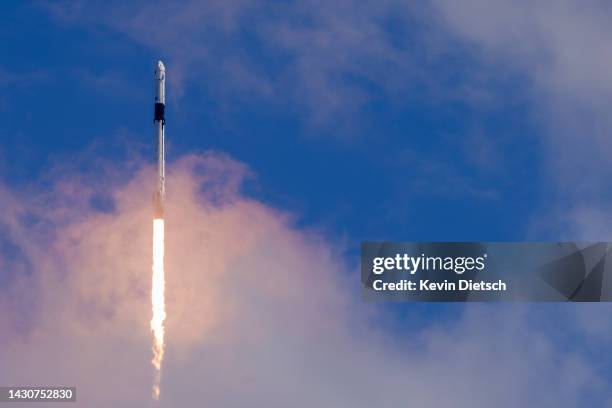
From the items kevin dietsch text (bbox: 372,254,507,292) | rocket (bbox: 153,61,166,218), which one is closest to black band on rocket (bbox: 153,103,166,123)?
rocket (bbox: 153,61,166,218)

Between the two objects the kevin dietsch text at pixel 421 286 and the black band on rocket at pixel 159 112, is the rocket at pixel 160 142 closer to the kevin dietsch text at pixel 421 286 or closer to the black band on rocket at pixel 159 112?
the black band on rocket at pixel 159 112

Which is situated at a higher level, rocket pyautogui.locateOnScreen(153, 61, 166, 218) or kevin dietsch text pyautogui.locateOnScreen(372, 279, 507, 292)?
rocket pyautogui.locateOnScreen(153, 61, 166, 218)

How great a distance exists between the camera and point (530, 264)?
2608 inches

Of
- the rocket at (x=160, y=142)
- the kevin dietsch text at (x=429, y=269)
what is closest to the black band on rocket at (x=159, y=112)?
the rocket at (x=160, y=142)

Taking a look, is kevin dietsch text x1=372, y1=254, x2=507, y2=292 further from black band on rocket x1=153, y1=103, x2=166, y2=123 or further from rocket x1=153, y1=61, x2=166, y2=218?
black band on rocket x1=153, y1=103, x2=166, y2=123

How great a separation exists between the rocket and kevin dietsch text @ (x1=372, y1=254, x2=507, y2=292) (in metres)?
20.0

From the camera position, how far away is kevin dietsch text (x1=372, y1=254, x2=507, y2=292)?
63938mm

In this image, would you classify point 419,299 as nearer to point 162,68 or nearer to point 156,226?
point 156,226

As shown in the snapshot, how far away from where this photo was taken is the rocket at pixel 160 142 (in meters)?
70.2

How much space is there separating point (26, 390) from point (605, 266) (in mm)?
47301

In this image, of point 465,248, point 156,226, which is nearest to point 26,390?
point 156,226

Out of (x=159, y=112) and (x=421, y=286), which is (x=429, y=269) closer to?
(x=421, y=286)

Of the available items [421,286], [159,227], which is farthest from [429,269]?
[159,227]

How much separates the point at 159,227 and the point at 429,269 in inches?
954
